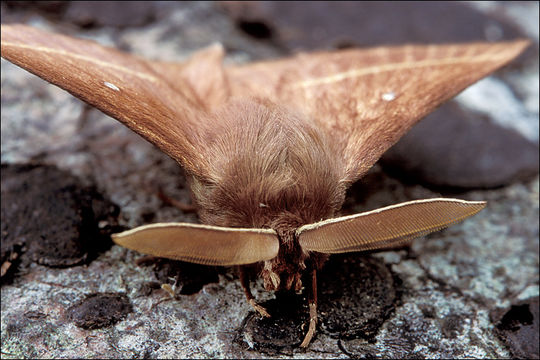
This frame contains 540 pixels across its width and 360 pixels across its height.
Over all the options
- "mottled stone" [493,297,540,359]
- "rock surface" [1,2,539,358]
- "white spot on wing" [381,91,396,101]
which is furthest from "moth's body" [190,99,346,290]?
"mottled stone" [493,297,540,359]

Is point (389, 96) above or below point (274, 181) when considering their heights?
above

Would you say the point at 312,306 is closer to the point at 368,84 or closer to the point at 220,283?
the point at 220,283

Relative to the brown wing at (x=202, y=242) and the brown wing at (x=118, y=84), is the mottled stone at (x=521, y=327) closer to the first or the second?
the brown wing at (x=202, y=242)

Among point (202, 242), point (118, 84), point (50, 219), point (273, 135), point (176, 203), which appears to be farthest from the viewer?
point (176, 203)

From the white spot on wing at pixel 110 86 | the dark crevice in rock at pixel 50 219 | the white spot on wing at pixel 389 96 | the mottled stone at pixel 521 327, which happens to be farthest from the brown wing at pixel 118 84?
the mottled stone at pixel 521 327

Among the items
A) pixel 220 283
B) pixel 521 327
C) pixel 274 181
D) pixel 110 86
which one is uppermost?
pixel 110 86

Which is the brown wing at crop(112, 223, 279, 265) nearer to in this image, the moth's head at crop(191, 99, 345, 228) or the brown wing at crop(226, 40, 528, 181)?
the moth's head at crop(191, 99, 345, 228)

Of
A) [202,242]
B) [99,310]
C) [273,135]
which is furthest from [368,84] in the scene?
[99,310]
